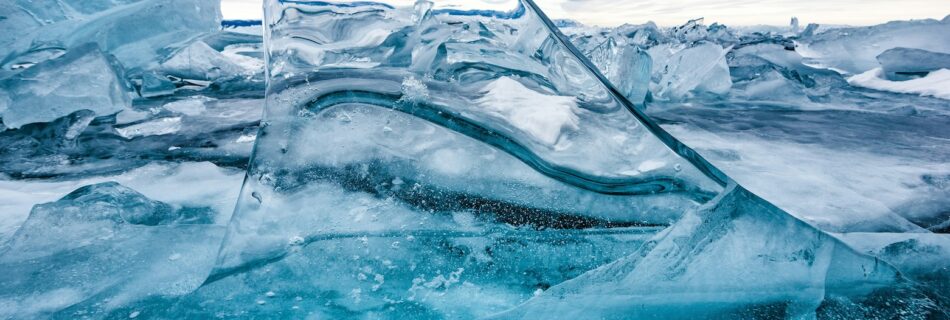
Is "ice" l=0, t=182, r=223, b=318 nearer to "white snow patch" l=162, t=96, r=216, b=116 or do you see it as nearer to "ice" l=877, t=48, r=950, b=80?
"white snow patch" l=162, t=96, r=216, b=116

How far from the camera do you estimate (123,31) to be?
161 inches

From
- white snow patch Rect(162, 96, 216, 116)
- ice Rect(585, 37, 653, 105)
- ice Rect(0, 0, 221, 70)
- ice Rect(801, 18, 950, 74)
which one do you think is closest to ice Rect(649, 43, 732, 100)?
ice Rect(585, 37, 653, 105)

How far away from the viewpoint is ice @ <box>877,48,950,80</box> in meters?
4.58

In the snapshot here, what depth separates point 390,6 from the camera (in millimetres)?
1284

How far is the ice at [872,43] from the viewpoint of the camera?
5102 mm

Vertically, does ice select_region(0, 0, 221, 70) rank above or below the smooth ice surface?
above

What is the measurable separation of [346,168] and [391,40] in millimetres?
385

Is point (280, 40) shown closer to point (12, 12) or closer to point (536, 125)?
point (536, 125)

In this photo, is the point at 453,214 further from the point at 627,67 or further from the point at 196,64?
the point at 196,64

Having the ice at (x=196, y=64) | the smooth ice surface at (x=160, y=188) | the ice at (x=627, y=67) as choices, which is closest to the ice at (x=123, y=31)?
the ice at (x=196, y=64)

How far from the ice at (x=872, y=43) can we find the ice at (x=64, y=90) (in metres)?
7.36

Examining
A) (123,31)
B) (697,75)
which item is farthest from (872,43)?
(123,31)

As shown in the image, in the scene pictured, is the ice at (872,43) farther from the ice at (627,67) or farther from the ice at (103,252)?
the ice at (103,252)

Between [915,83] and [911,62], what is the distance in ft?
1.86
